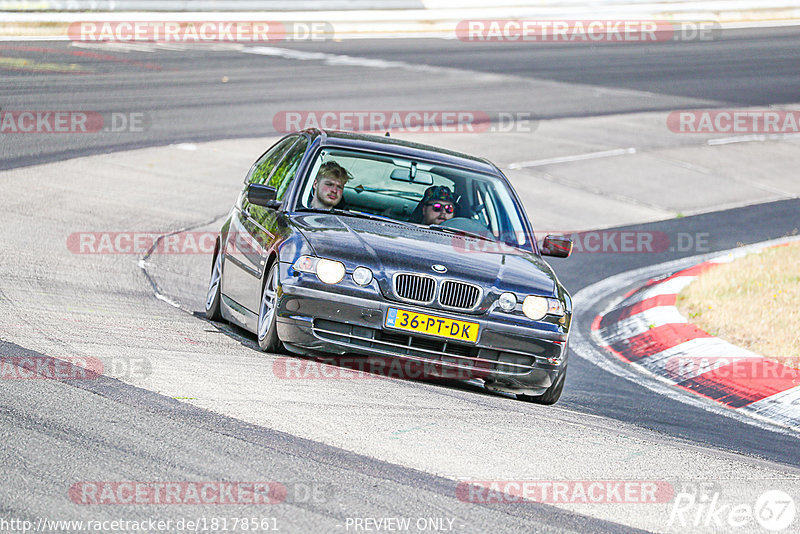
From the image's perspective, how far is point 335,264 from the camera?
713cm

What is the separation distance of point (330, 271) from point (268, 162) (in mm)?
2344

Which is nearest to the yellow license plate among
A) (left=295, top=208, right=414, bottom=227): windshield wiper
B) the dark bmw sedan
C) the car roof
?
the dark bmw sedan

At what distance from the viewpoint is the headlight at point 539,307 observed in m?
7.28

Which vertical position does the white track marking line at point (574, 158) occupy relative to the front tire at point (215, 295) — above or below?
above

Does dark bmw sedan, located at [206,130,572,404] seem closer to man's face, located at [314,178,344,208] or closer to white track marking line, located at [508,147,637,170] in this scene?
man's face, located at [314,178,344,208]

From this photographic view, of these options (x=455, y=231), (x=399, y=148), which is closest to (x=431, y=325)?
(x=455, y=231)

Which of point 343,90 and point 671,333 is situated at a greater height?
point 343,90

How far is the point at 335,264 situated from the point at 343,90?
1477 centimetres

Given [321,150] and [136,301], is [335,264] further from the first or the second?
[136,301]

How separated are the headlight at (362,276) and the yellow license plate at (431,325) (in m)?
0.22

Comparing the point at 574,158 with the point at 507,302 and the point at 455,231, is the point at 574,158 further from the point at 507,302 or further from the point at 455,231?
the point at 507,302

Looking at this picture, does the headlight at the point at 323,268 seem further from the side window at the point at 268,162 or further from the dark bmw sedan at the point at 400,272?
the side window at the point at 268,162

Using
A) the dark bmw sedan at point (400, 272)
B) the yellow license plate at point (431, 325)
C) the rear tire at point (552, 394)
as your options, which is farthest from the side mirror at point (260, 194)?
the rear tire at point (552, 394)

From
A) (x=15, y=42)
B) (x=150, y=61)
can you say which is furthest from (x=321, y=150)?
(x=15, y=42)
